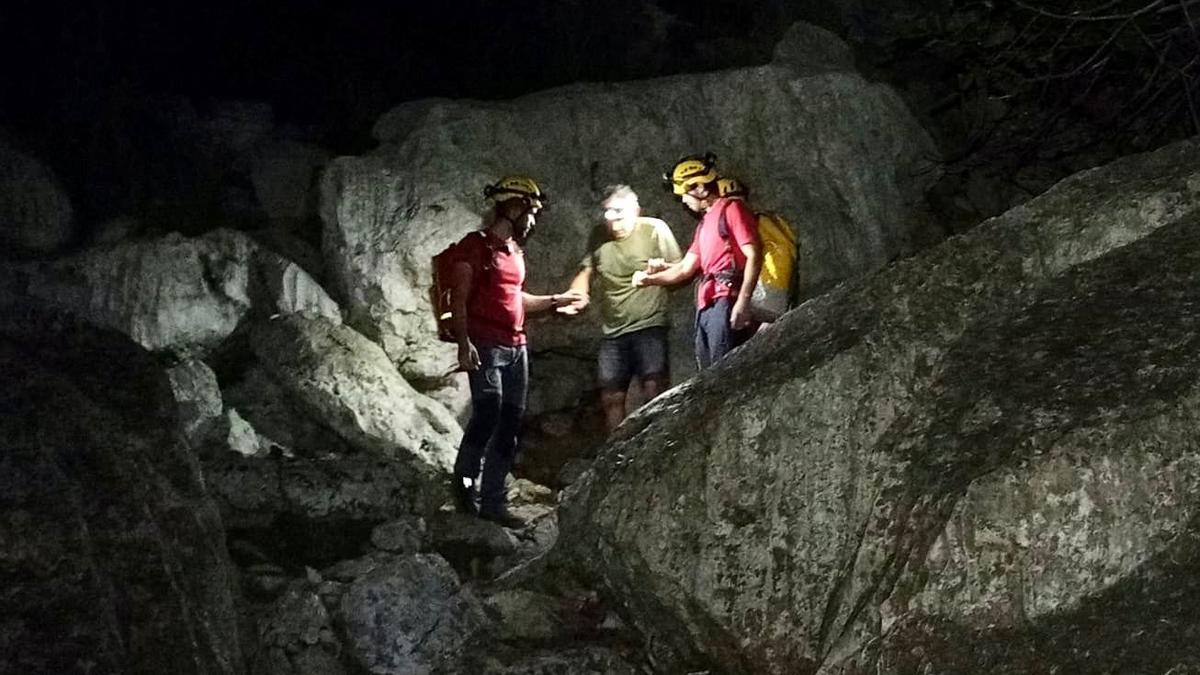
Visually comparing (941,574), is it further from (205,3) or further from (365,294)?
(205,3)

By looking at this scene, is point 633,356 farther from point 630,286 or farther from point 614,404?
point 630,286

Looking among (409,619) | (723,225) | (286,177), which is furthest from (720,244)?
(286,177)

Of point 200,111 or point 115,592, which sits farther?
point 200,111

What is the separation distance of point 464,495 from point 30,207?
771 cm

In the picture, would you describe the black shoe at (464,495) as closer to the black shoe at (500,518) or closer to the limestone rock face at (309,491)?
the black shoe at (500,518)

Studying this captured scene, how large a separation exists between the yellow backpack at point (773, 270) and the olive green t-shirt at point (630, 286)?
83 centimetres

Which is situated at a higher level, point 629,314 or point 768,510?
point 629,314

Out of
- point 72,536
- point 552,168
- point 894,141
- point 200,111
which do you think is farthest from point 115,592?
point 200,111

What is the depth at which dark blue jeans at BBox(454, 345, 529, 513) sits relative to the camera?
8016 mm

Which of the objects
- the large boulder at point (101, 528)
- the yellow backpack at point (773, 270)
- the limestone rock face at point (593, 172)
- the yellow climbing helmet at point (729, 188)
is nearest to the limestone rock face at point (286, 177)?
the limestone rock face at point (593, 172)

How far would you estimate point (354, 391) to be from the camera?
9.66m

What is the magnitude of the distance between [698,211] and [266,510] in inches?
170

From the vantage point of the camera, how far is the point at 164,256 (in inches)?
413

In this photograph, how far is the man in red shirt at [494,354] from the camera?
26.2ft
